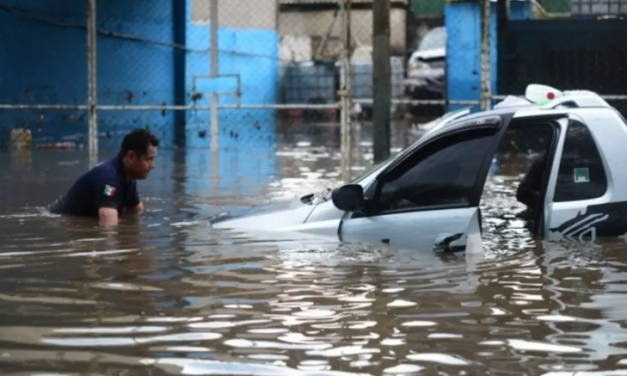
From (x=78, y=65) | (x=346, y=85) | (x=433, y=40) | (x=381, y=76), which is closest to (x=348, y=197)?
(x=381, y=76)

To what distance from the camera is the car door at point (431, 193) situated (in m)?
7.30

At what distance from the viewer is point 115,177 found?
30.1 feet

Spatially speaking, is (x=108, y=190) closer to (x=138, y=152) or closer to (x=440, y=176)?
(x=138, y=152)

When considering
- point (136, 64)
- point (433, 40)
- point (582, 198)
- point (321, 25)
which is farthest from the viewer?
point (321, 25)

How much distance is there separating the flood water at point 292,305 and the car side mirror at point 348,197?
1.08 feet

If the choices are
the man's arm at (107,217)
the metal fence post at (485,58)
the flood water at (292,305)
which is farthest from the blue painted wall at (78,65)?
the man's arm at (107,217)

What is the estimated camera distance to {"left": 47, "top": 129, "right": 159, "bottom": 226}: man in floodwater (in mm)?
9109

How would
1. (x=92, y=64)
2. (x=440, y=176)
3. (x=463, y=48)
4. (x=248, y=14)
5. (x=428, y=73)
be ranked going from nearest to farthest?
1. (x=440, y=176)
2. (x=92, y=64)
3. (x=463, y=48)
4. (x=248, y=14)
5. (x=428, y=73)

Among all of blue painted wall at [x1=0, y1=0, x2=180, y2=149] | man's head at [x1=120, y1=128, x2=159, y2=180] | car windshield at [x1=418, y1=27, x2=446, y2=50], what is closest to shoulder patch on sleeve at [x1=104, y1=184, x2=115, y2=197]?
man's head at [x1=120, y1=128, x2=159, y2=180]

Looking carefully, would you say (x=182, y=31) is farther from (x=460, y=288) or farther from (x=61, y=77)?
(x=460, y=288)

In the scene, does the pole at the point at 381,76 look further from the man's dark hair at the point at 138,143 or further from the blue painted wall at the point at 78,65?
the man's dark hair at the point at 138,143

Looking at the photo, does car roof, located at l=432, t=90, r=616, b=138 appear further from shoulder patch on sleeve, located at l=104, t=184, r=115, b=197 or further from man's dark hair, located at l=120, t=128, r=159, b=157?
shoulder patch on sleeve, located at l=104, t=184, r=115, b=197

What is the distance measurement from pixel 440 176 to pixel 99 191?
9.82 ft

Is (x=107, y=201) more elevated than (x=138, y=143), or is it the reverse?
(x=138, y=143)
